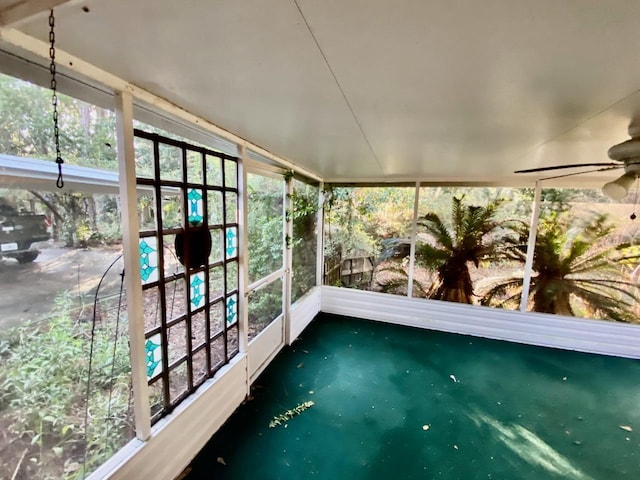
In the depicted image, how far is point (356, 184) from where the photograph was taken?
165 inches

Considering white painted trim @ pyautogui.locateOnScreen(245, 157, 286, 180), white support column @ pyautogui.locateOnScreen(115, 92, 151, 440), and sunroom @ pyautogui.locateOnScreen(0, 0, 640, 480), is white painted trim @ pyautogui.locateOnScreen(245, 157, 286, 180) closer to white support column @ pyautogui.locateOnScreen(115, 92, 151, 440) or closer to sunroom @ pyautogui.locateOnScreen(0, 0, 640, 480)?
sunroom @ pyautogui.locateOnScreen(0, 0, 640, 480)

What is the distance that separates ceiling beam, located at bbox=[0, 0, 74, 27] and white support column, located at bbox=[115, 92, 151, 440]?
47 centimetres

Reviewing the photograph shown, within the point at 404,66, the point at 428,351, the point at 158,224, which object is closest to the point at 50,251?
the point at 158,224

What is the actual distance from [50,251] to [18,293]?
172 mm

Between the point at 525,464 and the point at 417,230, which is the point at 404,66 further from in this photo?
the point at 417,230

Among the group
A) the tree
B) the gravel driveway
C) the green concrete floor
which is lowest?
the green concrete floor

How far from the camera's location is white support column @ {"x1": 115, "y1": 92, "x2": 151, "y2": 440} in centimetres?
120

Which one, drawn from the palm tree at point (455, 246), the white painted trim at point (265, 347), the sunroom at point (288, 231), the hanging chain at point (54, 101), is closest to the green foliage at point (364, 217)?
the palm tree at point (455, 246)

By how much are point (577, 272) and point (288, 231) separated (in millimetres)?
3693

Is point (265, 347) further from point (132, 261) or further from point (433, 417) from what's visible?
point (132, 261)

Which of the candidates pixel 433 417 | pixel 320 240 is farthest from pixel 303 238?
pixel 433 417

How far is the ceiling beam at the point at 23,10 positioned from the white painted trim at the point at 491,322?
13.2ft

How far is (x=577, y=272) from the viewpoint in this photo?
3.48 meters

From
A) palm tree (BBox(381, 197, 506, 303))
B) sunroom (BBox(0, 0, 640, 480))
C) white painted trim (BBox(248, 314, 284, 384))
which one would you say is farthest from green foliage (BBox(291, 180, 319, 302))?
palm tree (BBox(381, 197, 506, 303))
